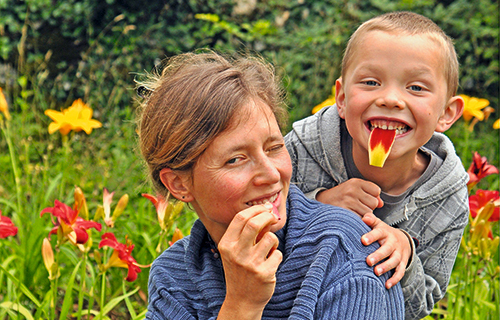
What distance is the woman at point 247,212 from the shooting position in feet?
4.03

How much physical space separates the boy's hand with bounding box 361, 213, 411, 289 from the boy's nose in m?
0.35

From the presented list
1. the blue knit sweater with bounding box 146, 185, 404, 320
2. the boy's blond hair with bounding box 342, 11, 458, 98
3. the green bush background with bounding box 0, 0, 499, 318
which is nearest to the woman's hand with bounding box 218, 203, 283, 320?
the blue knit sweater with bounding box 146, 185, 404, 320

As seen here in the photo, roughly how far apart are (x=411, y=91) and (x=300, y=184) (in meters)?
0.54

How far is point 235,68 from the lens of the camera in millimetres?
1465

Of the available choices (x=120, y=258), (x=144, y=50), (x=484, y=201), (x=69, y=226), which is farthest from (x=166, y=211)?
(x=144, y=50)

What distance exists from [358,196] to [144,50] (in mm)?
4534

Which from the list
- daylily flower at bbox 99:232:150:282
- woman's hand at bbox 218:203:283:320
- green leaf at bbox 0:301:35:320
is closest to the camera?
woman's hand at bbox 218:203:283:320

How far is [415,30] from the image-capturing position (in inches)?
64.9

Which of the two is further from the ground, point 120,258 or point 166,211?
point 166,211

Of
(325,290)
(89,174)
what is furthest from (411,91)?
(89,174)

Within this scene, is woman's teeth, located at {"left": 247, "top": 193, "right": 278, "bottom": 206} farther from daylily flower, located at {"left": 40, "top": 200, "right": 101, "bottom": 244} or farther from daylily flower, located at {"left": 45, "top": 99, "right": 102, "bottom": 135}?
daylily flower, located at {"left": 45, "top": 99, "right": 102, "bottom": 135}

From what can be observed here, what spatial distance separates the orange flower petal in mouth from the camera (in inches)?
64.2

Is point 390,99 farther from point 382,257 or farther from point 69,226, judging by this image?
point 69,226

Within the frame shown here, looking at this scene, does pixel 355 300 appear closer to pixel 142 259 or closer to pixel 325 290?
pixel 325 290
